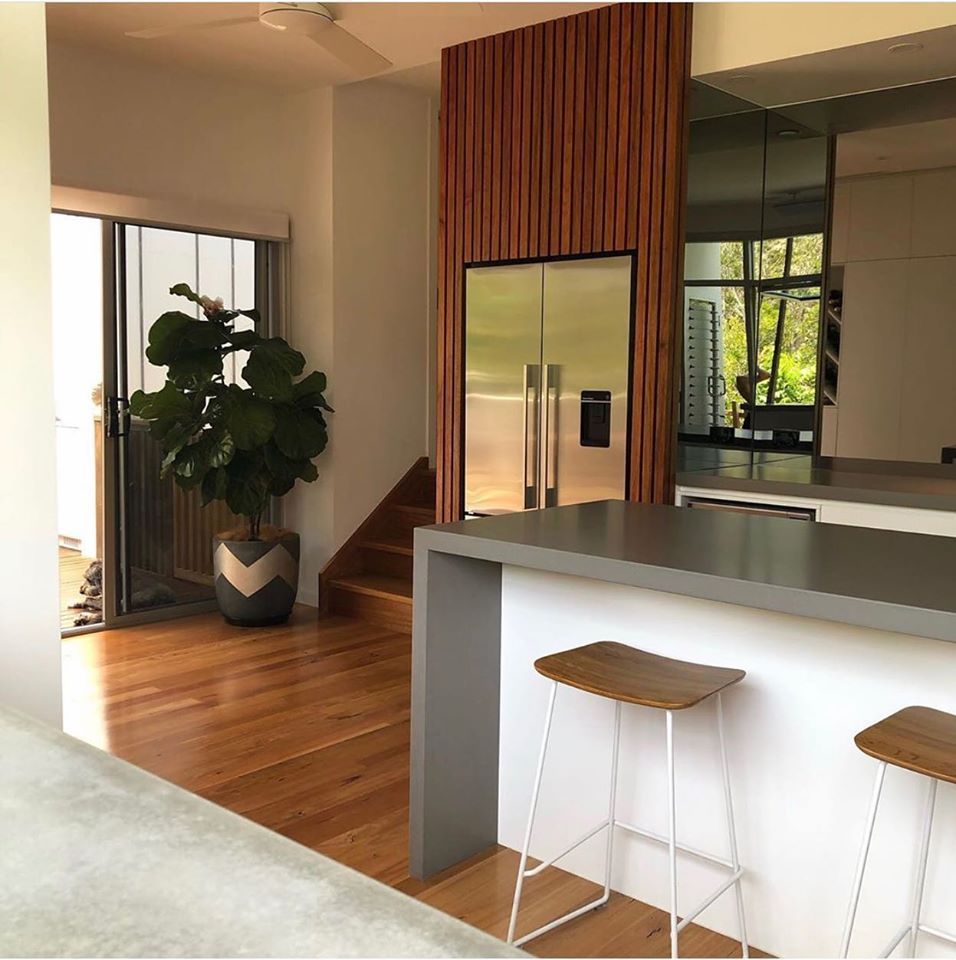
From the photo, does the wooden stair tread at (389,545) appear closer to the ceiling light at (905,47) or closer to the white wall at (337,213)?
the white wall at (337,213)

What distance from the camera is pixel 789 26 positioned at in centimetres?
394

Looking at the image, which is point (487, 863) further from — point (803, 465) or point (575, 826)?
point (803, 465)

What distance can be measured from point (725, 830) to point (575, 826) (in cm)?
45

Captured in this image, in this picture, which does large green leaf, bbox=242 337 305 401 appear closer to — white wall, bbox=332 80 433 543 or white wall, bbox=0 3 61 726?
white wall, bbox=332 80 433 543

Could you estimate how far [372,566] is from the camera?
5.97 m

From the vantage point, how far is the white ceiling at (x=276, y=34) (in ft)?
14.2

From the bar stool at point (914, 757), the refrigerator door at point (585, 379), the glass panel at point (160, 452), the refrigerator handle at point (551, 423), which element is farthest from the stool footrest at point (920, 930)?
the glass panel at point (160, 452)

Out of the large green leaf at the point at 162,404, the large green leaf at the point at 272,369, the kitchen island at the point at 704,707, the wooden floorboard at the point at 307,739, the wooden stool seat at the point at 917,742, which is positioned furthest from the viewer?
the large green leaf at the point at 272,369

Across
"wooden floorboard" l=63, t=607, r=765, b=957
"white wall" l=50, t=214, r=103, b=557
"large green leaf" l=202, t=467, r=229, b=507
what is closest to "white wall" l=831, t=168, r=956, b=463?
"wooden floorboard" l=63, t=607, r=765, b=957

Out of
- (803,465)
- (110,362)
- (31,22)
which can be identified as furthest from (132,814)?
(110,362)

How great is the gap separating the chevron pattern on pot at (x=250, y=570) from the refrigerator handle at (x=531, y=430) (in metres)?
1.50

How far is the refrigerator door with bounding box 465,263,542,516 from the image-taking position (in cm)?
462

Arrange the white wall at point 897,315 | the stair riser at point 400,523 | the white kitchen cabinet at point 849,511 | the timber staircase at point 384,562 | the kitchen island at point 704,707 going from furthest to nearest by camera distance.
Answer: the white wall at point 897,315 → the stair riser at point 400,523 → the timber staircase at point 384,562 → the white kitchen cabinet at point 849,511 → the kitchen island at point 704,707

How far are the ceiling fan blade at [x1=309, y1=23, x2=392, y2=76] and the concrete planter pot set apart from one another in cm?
241
